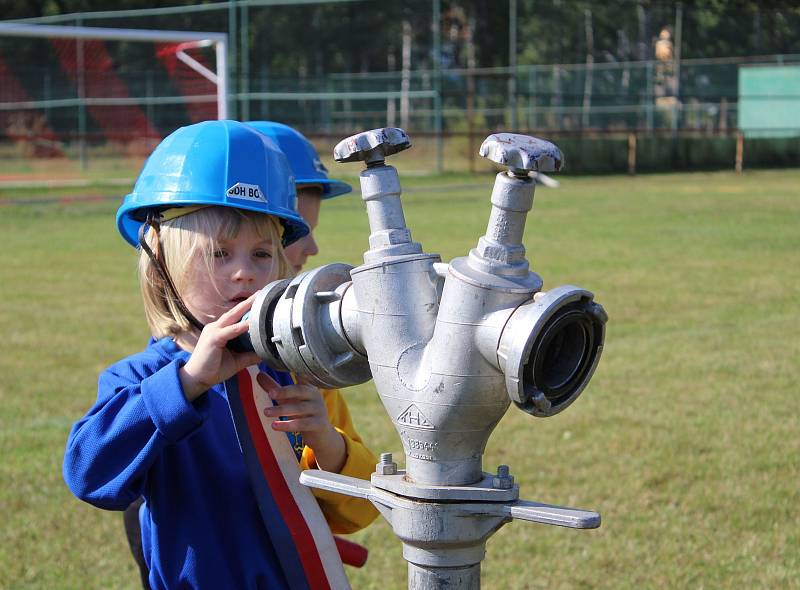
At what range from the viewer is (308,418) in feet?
7.03

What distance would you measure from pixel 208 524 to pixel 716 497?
10.1ft

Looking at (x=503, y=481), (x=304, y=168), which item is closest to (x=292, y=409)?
(x=503, y=481)

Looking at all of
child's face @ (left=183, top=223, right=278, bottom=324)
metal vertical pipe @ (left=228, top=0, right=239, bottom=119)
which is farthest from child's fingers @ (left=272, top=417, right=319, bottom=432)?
metal vertical pipe @ (left=228, top=0, right=239, bottom=119)

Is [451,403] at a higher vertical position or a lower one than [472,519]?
higher

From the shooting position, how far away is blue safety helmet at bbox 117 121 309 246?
7.16 feet

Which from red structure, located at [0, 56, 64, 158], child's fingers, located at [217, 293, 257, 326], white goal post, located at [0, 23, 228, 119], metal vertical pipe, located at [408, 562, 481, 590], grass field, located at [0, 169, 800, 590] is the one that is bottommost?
grass field, located at [0, 169, 800, 590]

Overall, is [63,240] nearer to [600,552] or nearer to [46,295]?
[46,295]

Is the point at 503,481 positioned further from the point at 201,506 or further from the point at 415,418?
the point at 201,506

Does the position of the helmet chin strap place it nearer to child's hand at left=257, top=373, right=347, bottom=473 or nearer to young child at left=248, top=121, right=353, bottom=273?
child's hand at left=257, top=373, right=347, bottom=473

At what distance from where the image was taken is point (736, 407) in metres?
6.18

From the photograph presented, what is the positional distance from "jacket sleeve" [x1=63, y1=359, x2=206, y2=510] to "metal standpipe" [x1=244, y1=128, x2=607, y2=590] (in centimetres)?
42

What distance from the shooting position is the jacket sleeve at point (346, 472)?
92.2 inches

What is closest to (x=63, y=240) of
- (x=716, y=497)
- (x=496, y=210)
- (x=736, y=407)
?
(x=736, y=407)

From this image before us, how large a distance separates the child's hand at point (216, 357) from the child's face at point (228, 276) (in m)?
0.30
